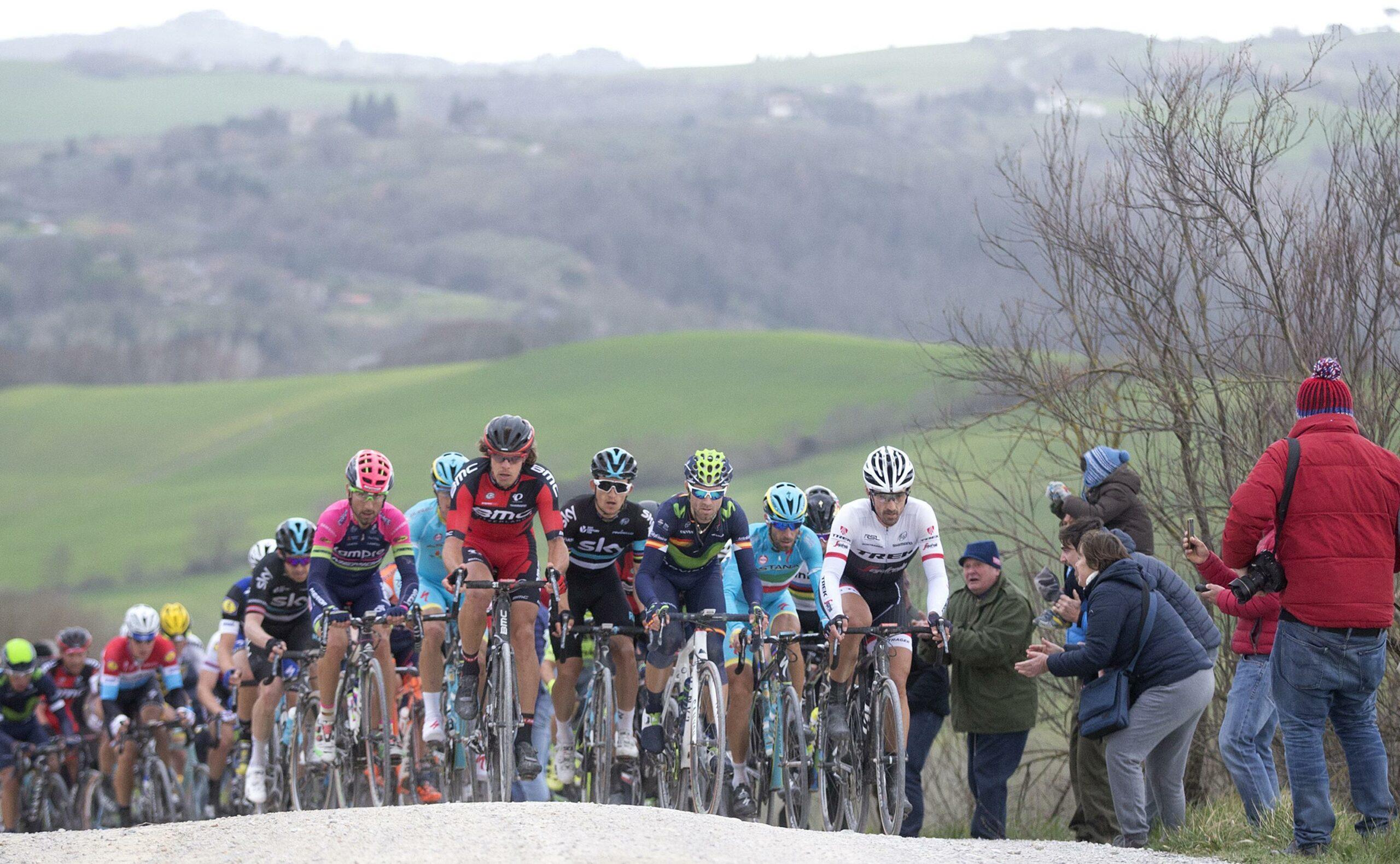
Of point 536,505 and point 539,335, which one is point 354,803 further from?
point 539,335

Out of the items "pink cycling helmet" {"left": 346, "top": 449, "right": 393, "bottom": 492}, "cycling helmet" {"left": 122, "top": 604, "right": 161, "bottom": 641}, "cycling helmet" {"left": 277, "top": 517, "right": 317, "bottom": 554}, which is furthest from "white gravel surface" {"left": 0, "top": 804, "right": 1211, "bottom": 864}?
"cycling helmet" {"left": 122, "top": 604, "right": 161, "bottom": 641}

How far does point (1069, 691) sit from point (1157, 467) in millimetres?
2820

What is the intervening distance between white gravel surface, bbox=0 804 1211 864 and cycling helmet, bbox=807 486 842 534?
3466 millimetres

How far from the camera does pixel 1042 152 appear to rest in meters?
18.1

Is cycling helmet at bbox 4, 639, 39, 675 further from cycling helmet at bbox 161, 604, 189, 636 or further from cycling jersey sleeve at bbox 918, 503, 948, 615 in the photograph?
cycling jersey sleeve at bbox 918, 503, 948, 615

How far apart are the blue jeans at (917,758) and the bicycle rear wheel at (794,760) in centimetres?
70

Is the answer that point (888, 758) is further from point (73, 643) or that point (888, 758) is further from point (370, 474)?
point (73, 643)

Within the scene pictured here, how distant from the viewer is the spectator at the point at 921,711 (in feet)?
34.1

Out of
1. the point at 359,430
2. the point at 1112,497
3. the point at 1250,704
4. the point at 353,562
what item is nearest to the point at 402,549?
the point at 353,562

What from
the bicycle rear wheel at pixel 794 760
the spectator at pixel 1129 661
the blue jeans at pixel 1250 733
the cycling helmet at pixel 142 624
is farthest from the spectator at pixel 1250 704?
the cycling helmet at pixel 142 624

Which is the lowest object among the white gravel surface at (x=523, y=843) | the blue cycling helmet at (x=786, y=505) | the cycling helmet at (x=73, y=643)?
the cycling helmet at (x=73, y=643)

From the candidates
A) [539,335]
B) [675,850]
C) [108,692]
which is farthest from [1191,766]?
[539,335]

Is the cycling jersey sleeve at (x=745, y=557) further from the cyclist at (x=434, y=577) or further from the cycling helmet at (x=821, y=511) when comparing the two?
the cyclist at (x=434, y=577)

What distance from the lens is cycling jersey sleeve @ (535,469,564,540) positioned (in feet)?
34.2
